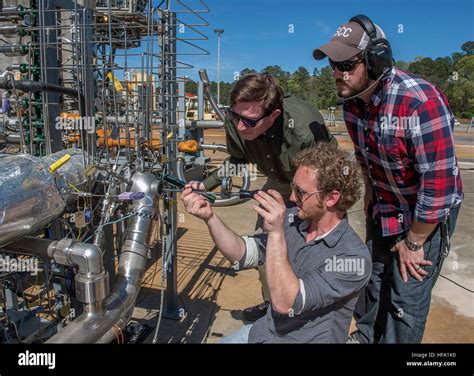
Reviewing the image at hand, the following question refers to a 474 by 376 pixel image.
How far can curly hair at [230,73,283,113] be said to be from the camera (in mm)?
2383

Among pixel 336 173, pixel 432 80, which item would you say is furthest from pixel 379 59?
pixel 432 80

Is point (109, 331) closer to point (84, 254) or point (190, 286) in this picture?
point (84, 254)

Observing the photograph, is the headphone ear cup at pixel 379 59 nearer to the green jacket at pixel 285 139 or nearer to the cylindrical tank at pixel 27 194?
the green jacket at pixel 285 139

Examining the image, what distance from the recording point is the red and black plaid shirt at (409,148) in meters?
1.90

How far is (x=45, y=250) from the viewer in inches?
68.4

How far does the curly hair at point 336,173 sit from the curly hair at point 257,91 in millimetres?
707

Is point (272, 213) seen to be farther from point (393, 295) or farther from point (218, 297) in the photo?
point (218, 297)

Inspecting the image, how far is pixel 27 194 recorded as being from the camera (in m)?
1.57

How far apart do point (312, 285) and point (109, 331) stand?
93 cm

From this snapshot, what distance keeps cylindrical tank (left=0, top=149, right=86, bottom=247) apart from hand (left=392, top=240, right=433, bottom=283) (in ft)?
5.69

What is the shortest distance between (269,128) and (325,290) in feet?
4.27

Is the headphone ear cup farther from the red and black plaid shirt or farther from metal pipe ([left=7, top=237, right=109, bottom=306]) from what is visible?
metal pipe ([left=7, top=237, right=109, bottom=306])

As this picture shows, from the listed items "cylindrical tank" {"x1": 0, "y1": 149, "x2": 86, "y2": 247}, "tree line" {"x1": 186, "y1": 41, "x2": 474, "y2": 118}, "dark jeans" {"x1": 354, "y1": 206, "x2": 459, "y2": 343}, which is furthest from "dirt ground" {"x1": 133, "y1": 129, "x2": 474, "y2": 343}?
"tree line" {"x1": 186, "y1": 41, "x2": 474, "y2": 118}

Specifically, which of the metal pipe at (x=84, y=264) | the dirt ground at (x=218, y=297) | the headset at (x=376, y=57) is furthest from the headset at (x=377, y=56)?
the dirt ground at (x=218, y=297)
